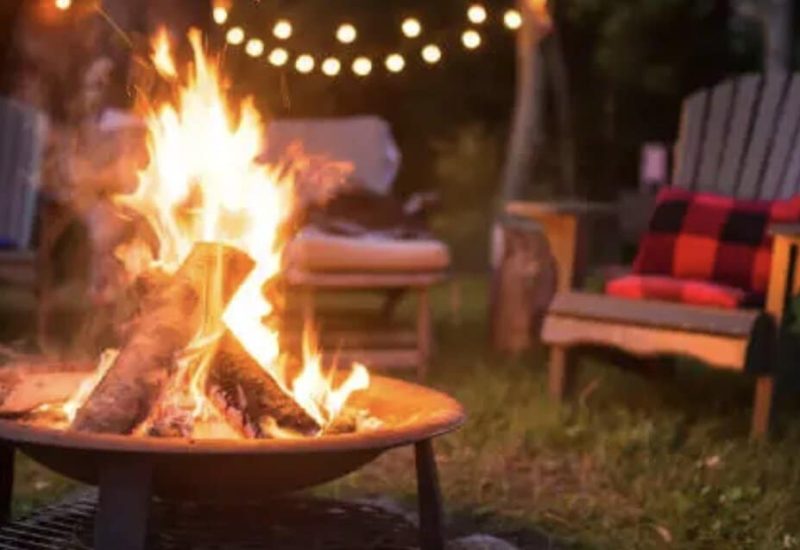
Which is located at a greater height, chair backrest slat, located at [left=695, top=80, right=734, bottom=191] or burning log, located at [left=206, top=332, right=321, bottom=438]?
chair backrest slat, located at [left=695, top=80, right=734, bottom=191]

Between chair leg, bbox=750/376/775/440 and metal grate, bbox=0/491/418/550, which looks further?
chair leg, bbox=750/376/775/440

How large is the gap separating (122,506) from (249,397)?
0.47 meters

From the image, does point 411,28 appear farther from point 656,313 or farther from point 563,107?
point 563,107

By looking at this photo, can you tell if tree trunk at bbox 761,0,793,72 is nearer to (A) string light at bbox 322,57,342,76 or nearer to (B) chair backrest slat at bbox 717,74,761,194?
(B) chair backrest slat at bbox 717,74,761,194

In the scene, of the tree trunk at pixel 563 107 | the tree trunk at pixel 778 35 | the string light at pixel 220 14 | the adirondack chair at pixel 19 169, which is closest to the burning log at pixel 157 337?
the string light at pixel 220 14

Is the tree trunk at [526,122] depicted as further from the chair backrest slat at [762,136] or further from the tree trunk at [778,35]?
the chair backrest slat at [762,136]

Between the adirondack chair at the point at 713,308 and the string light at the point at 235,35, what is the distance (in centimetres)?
121

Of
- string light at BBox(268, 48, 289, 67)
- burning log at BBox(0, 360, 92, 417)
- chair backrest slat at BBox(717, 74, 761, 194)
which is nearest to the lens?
burning log at BBox(0, 360, 92, 417)

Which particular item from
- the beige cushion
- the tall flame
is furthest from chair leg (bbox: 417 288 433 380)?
the tall flame

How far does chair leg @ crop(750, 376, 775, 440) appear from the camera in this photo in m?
4.46

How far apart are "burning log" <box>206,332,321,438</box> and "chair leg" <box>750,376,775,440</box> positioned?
7.09 feet

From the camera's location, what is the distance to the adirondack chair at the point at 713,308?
4.37 m

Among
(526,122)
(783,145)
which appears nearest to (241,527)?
(783,145)

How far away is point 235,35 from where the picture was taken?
14.0ft
